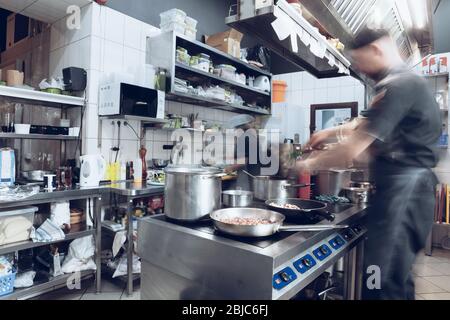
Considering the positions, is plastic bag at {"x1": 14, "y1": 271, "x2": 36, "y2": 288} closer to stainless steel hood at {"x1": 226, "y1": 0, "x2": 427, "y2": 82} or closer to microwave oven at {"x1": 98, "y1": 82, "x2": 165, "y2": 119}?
microwave oven at {"x1": 98, "y1": 82, "x2": 165, "y2": 119}

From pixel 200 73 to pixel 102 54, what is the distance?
1.04 meters

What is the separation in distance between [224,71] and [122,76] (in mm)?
1410

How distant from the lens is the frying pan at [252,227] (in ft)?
3.78

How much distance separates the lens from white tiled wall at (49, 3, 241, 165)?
2.84m

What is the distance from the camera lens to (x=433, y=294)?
272 centimetres

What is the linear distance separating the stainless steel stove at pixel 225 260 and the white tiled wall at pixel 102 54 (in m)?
1.81

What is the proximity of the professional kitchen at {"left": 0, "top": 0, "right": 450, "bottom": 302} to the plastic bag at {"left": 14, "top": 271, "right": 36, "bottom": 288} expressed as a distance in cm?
1

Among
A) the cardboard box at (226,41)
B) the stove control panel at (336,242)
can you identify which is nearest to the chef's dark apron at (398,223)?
the stove control panel at (336,242)

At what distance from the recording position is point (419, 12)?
2.14 m

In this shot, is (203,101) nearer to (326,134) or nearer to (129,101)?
(129,101)

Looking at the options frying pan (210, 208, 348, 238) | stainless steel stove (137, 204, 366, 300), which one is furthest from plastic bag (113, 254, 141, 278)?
frying pan (210, 208, 348, 238)

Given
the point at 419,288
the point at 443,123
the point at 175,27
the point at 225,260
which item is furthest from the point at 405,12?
Answer: the point at 443,123

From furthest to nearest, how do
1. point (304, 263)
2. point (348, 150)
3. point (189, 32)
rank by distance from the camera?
point (189, 32) → point (348, 150) → point (304, 263)
